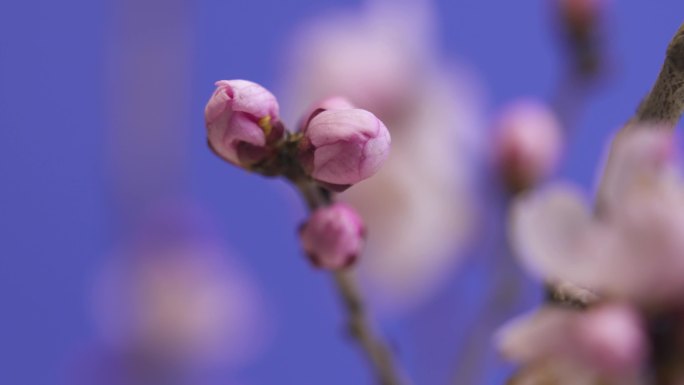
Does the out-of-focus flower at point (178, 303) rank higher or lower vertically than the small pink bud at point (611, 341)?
higher

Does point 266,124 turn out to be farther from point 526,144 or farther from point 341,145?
point 526,144

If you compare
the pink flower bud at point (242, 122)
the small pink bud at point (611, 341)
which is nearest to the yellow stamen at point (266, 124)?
the pink flower bud at point (242, 122)

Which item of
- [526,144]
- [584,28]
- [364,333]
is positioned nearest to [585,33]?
[584,28]

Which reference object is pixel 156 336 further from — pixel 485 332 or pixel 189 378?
pixel 485 332

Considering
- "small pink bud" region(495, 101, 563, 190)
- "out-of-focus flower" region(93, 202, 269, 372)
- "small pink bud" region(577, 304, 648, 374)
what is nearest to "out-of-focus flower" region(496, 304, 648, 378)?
"small pink bud" region(577, 304, 648, 374)

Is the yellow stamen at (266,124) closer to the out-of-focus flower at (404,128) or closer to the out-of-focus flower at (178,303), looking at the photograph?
the out-of-focus flower at (404,128)

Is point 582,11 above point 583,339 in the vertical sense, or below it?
above
